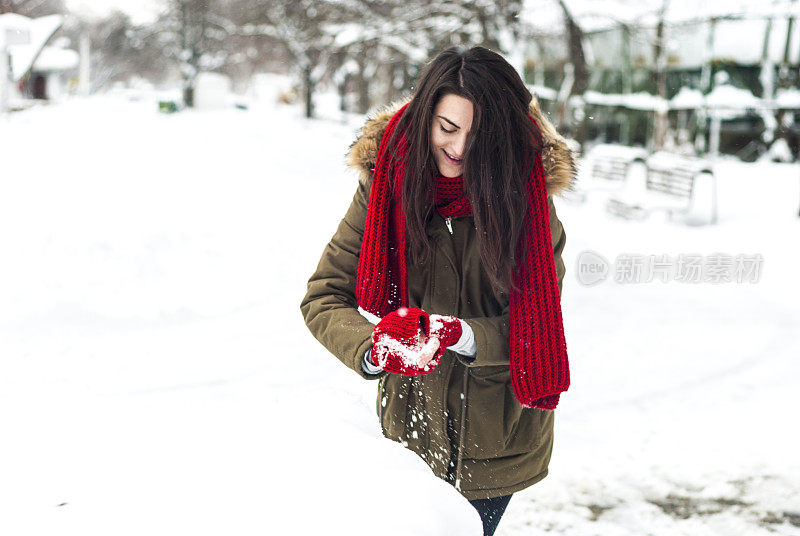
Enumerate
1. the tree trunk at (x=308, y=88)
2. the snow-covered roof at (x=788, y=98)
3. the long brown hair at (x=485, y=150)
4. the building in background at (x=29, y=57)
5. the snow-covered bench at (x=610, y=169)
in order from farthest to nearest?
the tree trunk at (x=308, y=88) → the snow-covered roof at (x=788, y=98) → the snow-covered bench at (x=610, y=169) → the building in background at (x=29, y=57) → the long brown hair at (x=485, y=150)

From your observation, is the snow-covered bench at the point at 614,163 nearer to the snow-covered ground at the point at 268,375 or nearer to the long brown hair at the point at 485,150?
the snow-covered ground at the point at 268,375

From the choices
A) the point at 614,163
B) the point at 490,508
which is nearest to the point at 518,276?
the point at 490,508

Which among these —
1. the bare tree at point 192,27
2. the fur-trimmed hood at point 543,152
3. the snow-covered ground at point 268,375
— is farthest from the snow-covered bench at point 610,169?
the bare tree at point 192,27

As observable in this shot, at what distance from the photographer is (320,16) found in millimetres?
20781

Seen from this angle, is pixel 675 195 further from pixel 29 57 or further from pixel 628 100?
pixel 29 57

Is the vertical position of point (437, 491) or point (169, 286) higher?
point (437, 491)

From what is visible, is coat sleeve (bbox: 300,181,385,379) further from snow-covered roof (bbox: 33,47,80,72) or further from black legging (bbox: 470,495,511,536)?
snow-covered roof (bbox: 33,47,80,72)

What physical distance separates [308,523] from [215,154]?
1081 centimetres

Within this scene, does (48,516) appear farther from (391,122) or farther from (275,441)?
(391,122)

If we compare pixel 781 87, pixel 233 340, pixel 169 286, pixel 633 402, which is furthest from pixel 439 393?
pixel 781 87

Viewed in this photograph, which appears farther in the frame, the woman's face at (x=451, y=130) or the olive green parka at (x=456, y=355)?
the olive green parka at (x=456, y=355)

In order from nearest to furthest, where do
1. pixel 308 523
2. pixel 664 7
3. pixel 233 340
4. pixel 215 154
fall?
1. pixel 308 523
2. pixel 233 340
3. pixel 215 154
4. pixel 664 7

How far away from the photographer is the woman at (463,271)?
1.90 m

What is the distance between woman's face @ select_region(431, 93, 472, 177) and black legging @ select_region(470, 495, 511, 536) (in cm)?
94
